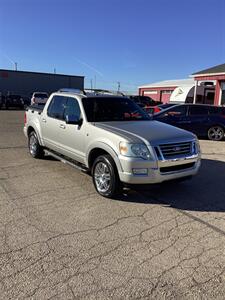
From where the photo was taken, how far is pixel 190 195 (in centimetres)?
575

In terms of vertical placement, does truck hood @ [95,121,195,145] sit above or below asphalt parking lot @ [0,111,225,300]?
above

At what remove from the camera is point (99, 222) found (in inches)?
177

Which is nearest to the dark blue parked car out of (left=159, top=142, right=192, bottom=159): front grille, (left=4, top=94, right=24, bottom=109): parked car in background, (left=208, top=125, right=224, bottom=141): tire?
(left=208, top=125, right=224, bottom=141): tire

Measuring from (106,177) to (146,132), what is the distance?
1.02 meters

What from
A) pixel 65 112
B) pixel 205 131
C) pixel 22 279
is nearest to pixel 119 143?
pixel 65 112

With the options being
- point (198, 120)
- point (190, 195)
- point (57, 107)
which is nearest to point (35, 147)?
point (57, 107)

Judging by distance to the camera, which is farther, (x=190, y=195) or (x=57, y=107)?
(x=57, y=107)

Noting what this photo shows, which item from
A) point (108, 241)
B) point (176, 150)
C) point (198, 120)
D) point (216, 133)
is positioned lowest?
point (108, 241)

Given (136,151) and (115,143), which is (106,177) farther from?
(136,151)

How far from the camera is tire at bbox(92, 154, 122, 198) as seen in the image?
5234mm

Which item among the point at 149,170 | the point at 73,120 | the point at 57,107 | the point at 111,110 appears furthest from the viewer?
the point at 57,107

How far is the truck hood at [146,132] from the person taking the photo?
518cm

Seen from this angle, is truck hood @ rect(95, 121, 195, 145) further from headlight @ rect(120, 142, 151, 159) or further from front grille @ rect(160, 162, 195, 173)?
front grille @ rect(160, 162, 195, 173)

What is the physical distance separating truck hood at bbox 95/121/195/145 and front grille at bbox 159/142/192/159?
82mm
